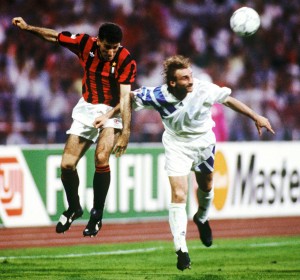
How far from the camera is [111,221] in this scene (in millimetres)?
13820

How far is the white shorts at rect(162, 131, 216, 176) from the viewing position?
8945mm

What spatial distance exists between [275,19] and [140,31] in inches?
174

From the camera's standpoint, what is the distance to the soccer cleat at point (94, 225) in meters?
8.84

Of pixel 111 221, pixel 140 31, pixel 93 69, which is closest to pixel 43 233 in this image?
pixel 111 221

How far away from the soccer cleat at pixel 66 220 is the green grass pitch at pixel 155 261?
494mm

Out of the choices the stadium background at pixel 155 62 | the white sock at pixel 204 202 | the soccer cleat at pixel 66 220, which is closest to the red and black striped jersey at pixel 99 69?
the soccer cleat at pixel 66 220

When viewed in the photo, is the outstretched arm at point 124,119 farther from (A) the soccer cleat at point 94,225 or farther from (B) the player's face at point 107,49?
(A) the soccer cleat at point 94,225

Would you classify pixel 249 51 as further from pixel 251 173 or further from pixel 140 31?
pixel 251 173

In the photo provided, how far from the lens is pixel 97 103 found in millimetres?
9281

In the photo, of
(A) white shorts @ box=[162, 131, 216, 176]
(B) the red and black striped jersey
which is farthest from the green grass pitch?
(B) the red and black striped jersey

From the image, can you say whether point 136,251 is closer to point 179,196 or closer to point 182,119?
point 179,196

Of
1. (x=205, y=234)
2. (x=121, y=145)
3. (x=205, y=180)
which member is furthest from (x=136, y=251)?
(x=121, y=145)

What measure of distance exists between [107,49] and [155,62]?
9.54 meters

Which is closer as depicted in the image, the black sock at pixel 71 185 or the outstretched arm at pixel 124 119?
the outstretched arm at pixel 124 119
